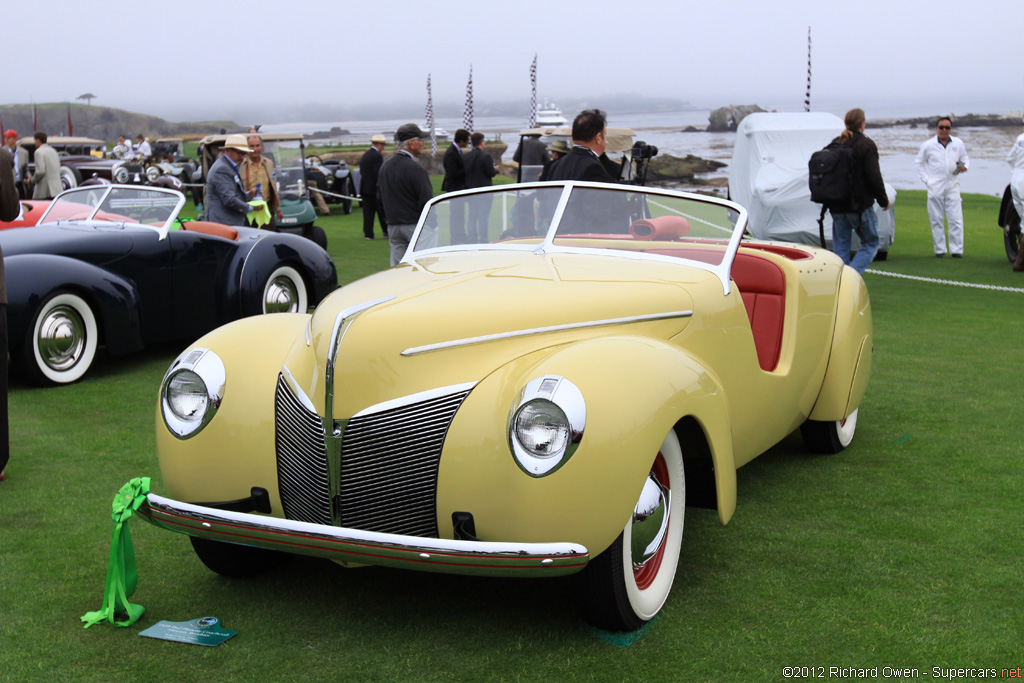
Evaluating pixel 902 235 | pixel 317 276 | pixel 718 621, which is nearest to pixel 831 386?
pixel 718 621

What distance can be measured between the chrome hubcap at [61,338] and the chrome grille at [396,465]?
4.62m

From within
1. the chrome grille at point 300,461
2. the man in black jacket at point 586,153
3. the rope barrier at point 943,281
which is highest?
the man in black jacket at point 586,153

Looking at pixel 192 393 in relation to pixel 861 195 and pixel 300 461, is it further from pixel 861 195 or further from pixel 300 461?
pixel 861 195

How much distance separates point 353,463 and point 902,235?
15.2 m

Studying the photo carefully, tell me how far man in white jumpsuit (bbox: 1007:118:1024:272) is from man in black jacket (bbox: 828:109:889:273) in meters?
3.48

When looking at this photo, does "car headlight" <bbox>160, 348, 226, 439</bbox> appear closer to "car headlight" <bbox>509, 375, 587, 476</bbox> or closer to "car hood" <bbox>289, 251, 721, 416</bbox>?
"car hood" <bbox>289, 251, 721, 416</bbox>

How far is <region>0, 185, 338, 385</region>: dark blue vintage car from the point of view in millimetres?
6574

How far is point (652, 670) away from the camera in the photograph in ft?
9.17

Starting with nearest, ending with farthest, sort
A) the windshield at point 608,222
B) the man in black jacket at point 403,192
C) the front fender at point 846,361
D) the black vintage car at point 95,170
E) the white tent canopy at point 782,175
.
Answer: the windshield at point 608,222, the front fender at point 846,361, the man in black jacket at point 403,192, the white tent canopy at point 782,175, the black vintage car at point 95,170

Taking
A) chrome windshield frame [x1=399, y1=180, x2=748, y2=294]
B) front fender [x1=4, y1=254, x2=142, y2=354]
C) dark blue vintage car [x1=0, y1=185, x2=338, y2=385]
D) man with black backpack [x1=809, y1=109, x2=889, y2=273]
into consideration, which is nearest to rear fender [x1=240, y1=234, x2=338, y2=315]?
dark blue vintage car [x1=0, y1=185, x2=338, y2=385]

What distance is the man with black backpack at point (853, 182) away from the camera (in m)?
9.41

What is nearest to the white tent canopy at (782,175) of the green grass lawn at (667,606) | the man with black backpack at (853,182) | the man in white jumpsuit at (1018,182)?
the man in white jumpsuit at (1018,182)

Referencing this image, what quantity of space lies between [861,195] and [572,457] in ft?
25.8

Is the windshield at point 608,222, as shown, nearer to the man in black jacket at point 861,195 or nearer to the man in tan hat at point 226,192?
the man in tan hat at point 226,192
